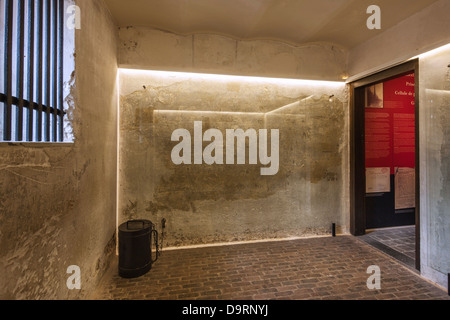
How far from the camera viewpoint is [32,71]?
1915 mm

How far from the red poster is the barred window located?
5.66 meters

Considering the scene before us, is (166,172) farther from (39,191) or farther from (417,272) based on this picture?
(417,272)

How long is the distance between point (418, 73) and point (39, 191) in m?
4.95

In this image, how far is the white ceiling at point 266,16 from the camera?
138 inches

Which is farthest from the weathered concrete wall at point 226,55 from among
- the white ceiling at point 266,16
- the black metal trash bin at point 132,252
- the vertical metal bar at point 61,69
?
the black metal trash bin at point 132,252

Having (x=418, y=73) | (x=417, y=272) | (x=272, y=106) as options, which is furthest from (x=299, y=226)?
(x=418, y=73)

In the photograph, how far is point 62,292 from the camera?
222 cm

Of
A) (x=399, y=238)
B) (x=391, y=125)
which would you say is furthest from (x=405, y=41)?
(x=399, y=238)

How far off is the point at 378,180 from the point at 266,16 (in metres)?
4.30

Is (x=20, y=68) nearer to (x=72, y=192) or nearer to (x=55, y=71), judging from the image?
(x=55, y=71)

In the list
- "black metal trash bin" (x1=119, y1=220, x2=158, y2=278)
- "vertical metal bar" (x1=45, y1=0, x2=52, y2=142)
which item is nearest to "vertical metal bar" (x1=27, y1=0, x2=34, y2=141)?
"vertical metal bar" (x1=45, y1=0, x2=52, y2=142)

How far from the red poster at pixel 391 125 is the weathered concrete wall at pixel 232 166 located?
721mm

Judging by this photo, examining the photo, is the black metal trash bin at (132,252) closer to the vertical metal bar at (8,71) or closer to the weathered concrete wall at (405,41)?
the vertical metal bar at (8,71)

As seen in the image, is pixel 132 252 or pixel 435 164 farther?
pixel 132 252
